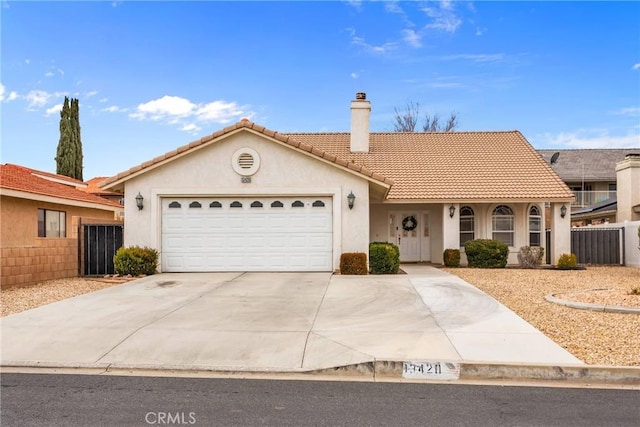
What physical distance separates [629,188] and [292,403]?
897 inches

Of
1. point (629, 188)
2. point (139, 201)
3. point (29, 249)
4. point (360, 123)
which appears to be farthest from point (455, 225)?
point (29, 249)

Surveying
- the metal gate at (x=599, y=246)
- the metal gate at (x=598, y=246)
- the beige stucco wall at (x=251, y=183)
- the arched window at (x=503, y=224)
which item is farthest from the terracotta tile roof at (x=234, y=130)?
the metal gate at (x=599, y=246)

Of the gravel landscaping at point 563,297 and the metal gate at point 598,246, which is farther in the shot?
the metal gate at point 598,246

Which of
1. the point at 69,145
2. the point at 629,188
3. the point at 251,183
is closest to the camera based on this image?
the point at 251,183

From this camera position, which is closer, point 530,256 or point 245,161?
point 245,161

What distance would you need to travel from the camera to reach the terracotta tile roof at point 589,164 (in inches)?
1453

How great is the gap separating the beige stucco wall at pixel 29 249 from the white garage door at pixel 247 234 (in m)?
2.97

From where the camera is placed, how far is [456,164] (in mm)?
21031

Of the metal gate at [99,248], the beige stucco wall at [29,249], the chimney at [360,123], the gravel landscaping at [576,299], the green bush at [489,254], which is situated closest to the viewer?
the gravel landscaping at [576,299]

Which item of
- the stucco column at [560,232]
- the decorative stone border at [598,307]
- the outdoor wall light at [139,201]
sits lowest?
the decorative stone border at [598,307]

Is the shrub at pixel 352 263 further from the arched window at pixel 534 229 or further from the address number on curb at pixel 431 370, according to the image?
the arched window at pixel 534 229

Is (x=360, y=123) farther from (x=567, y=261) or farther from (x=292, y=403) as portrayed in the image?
(x=292, y=403)

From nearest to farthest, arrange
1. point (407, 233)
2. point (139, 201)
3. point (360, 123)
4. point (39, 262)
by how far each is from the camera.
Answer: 1. point (39, 262)
2. point (139, 201)
3. point (407, 233)
4. point (360, 123)

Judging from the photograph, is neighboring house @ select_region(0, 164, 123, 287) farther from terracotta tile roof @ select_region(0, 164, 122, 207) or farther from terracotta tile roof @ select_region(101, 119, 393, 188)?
terracotta tile roof @ select_region(101, 119, 393, 188)
